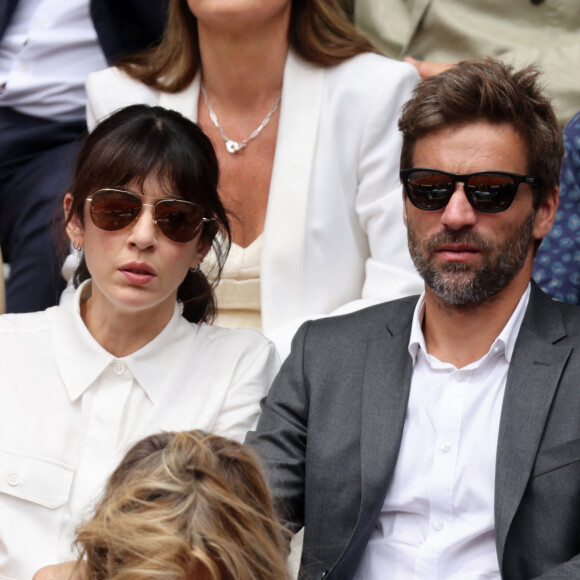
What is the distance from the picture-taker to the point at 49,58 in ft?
12.0

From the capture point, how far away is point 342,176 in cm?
321

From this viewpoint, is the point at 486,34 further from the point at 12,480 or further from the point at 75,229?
the point at 12,480

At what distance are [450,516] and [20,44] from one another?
83.2 inches

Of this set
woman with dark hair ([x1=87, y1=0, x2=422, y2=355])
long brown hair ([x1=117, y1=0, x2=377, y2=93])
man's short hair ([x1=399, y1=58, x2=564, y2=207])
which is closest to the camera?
man's short hair ([x1=399, y1=58, x2=564, y2=207])

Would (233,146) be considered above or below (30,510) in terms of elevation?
above

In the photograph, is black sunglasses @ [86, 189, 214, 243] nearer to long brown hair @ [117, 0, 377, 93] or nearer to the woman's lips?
the woman's lips

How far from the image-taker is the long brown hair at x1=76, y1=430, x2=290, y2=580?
5.67 feet

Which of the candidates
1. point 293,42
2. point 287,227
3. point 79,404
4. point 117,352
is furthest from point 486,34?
point 79,404

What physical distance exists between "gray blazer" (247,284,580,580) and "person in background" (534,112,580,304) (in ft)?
1.67

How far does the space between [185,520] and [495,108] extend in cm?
121

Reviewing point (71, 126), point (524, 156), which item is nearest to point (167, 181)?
point (524, 156)

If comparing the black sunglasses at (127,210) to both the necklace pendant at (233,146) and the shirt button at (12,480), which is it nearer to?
the shirt button at (12,480)

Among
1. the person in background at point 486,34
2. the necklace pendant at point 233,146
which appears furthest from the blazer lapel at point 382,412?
the person in background at point 486,34

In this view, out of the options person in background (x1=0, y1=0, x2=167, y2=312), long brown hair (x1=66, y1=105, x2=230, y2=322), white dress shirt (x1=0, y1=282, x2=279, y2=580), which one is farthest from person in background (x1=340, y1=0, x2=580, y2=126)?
white dress shirt (x1=0, y1=282, x2=279, y2=580)
